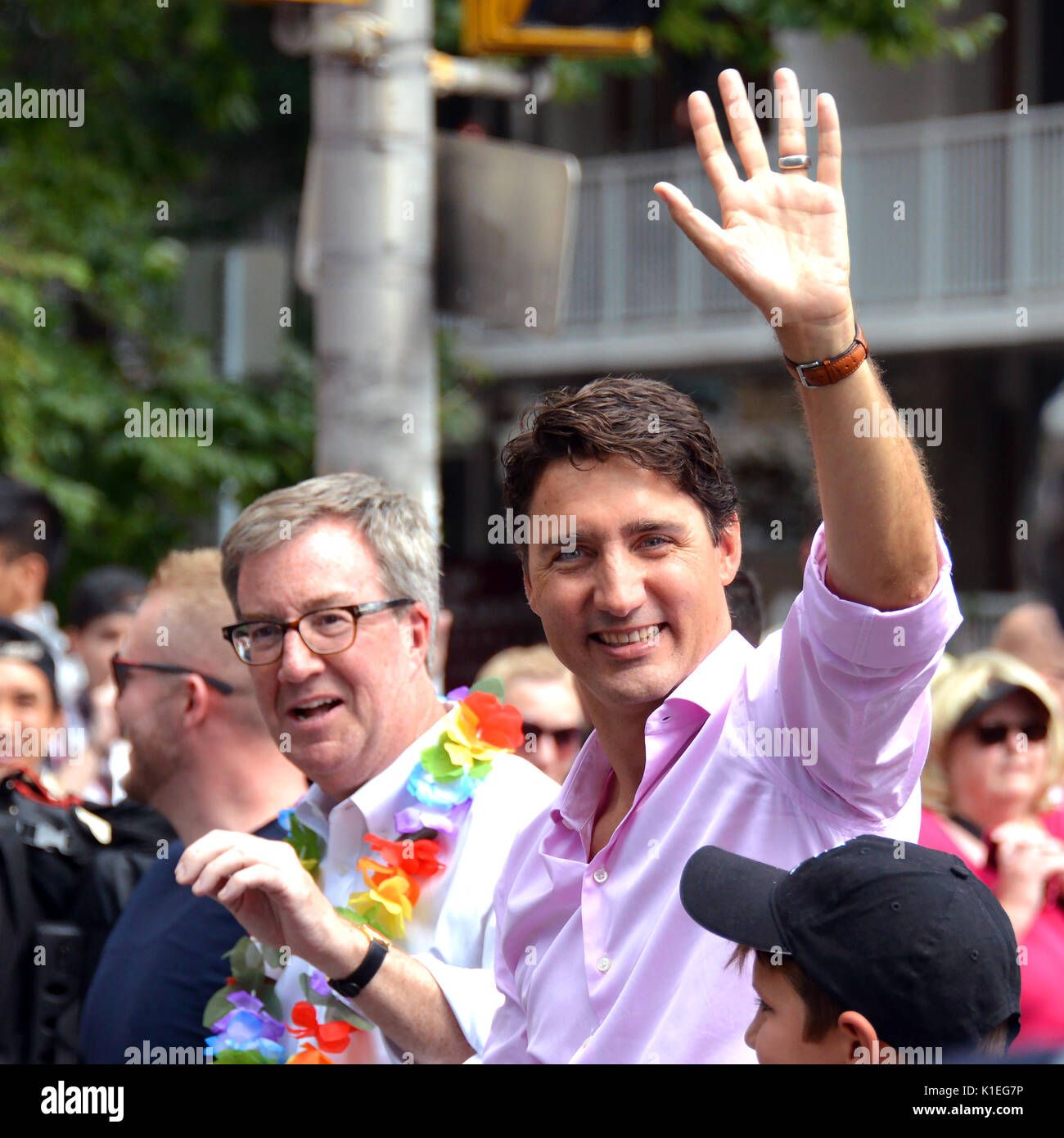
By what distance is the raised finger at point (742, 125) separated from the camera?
2020mm

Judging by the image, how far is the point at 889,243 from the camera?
12.0 meters

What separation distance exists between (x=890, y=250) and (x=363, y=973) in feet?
34.6

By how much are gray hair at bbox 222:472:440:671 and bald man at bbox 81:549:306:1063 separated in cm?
45

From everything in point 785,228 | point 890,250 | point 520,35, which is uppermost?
point 890,250

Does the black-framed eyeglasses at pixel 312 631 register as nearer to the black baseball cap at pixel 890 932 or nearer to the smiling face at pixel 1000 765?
the black baseball cap at pixel 890 932

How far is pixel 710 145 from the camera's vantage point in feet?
6.86

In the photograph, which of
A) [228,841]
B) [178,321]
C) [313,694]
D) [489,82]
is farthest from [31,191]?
[228,841]

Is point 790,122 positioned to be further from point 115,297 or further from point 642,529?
point 115,297

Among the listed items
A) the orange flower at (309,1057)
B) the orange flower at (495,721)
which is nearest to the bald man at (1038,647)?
the orange flower at (495,721)

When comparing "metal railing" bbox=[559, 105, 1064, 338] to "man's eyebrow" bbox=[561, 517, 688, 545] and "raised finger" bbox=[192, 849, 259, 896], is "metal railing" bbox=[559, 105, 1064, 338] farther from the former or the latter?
"raised finger" bbox=[192, 849, 259, 896]

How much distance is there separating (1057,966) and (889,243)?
9535 millimetres

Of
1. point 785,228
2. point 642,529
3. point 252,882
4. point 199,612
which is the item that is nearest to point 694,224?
point 785,228

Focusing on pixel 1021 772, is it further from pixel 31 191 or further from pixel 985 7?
pixel 985 7
